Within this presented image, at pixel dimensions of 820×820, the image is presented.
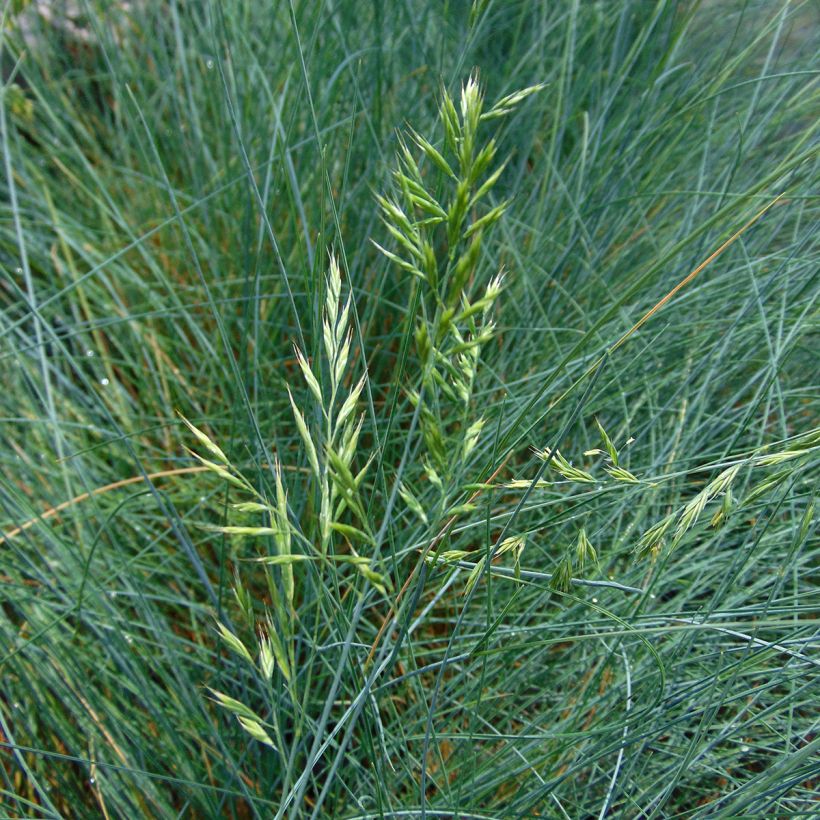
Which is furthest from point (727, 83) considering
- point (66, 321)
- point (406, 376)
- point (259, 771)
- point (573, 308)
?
point (259, 771)

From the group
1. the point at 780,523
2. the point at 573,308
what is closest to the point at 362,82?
the point at 573,308

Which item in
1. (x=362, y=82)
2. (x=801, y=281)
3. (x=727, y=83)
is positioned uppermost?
(x=362, y=82)

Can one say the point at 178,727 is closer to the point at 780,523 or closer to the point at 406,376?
the point at 406,376

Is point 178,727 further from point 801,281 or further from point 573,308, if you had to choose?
point 801,281

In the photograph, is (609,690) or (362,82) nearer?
(609,690)

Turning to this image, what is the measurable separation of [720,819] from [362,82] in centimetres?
154

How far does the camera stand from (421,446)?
55.1 inches

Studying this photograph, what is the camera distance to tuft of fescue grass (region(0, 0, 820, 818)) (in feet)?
2.84

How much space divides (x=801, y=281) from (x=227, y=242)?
1249mm

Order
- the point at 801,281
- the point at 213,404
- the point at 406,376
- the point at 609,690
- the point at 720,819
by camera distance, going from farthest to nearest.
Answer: the point at 213,404, the point at 406,376, the point at 801,281, the point at 609,690, the point at 720,819

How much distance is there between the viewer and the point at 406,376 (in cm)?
155

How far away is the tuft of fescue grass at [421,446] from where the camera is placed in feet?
2.84

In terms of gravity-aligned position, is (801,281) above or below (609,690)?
above

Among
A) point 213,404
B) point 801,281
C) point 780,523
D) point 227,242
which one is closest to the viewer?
point 780,523
